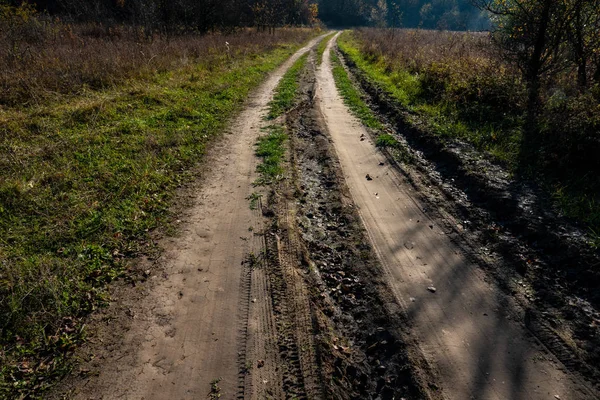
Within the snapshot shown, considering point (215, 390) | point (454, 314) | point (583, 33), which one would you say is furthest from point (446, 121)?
point (215, 390)

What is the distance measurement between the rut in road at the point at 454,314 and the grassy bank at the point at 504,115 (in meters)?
2.15

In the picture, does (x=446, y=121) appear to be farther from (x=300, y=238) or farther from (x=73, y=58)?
(x=73, y=58)

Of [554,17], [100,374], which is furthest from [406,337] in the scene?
[554,17]

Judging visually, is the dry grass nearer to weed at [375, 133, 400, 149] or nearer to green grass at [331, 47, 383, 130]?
green grass at [331, 47, 383, 130]

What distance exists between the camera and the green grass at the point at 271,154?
6520 millimetres

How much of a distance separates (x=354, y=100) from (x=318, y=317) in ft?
31.4

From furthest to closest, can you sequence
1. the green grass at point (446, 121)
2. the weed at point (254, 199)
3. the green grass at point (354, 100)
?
1. the green grass at point (354, 100)
2. the green grass at point (446, 121)
3. the weed at point (254, 199)

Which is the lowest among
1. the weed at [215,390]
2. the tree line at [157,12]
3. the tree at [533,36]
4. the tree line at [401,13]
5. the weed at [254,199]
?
the weed at [215,390]

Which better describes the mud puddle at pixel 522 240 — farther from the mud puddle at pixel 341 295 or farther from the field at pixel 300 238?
the mud puddle at pixel 341 295

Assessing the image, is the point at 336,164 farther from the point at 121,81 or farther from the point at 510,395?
the point at 121,81

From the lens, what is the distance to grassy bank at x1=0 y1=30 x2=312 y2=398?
3242 millimetres

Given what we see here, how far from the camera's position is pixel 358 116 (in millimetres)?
10203

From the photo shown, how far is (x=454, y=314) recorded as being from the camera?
146 inches

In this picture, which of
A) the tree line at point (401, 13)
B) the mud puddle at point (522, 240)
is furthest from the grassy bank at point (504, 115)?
the tree line at point (401, 13)
